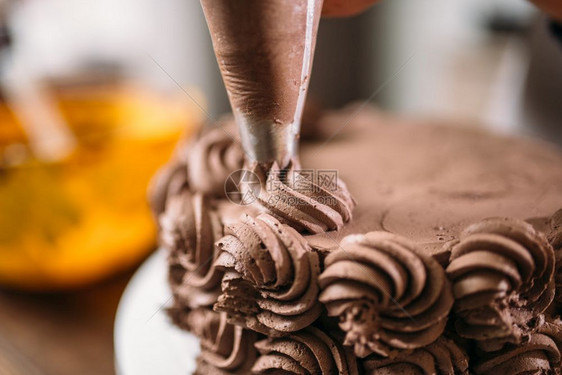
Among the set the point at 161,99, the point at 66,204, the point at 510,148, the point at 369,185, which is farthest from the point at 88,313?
the point at 510,148

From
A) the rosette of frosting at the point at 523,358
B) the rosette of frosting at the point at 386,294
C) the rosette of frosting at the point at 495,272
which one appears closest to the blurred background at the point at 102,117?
the rosette of frosting at the point at 386,294

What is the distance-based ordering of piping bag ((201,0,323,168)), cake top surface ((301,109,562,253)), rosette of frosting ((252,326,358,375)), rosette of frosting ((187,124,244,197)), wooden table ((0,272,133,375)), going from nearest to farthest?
piping bag ((201,0,323,168)) → rosette of frosting ((252,326,358,375)) → cake top surface ((301,109,562,253)) → rosette of frosting ((187,124,244,197)) → wooden table ((0,272,133,375))

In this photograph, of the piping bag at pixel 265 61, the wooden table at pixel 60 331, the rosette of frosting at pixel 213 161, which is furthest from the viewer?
the wooden table at pixel 60 331

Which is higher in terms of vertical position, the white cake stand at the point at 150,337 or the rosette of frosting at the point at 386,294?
the rosette of frosting at the point at 386,294

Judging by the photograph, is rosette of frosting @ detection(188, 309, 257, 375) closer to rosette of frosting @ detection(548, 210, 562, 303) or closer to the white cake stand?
the white cake stand

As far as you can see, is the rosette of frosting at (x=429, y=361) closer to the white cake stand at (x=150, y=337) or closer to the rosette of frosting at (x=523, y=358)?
the rosette of frosting at (x=523, y=358)

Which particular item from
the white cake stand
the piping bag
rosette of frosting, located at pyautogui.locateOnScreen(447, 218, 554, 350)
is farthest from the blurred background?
rosette of frosting, located at pyautogui.locateOnScreen(447, 218, 554, 350)

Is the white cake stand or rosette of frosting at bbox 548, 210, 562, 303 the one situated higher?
rosette of frosting at bbox 548, 210, 562, 303

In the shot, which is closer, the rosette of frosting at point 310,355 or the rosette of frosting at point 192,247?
the rosette of frosting at point 310,355

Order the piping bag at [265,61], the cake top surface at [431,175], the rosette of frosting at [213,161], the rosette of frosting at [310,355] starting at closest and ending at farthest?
1. the piping bag at [265,61]
2. the rosette of frosting at [310,355]
3. the cake top surface at [431,175]
4. the rosette of frosting at [213,161]
